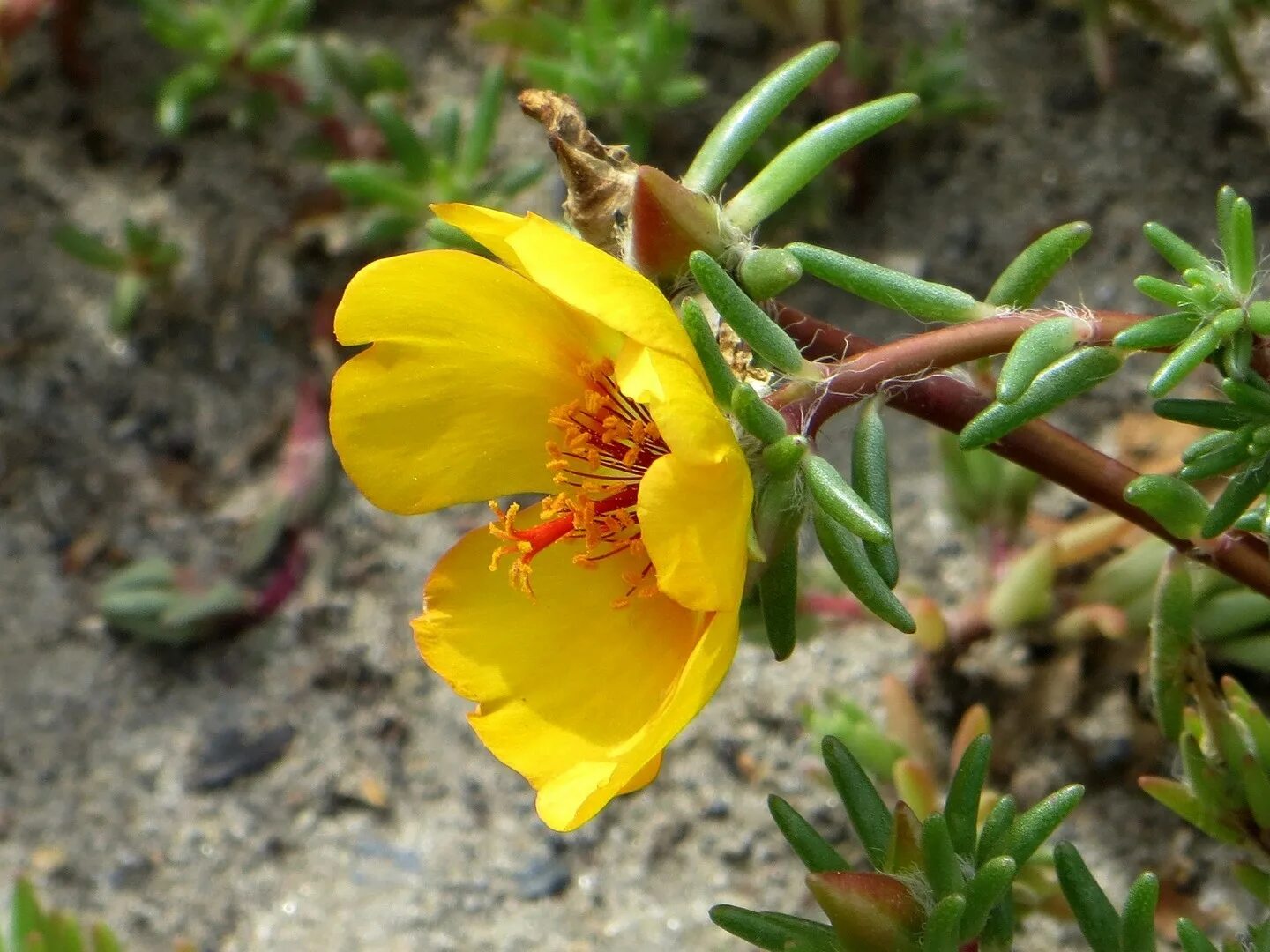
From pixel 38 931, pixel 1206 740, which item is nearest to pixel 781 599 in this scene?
pixel 1206 740

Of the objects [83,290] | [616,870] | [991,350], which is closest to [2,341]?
[83,290]

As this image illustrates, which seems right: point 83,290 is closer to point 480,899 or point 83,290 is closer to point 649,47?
point 649,47

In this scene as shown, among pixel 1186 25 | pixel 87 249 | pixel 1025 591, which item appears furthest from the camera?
pixel 87 249

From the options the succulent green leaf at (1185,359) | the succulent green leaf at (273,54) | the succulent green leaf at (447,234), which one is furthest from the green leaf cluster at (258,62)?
the succulent green leaf at (1185,359)

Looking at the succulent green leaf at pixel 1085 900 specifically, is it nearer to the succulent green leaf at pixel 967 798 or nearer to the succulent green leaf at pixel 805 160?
the succulent green leaf at pixel 967 798

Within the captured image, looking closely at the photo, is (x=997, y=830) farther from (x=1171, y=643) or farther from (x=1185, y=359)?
(x=1185, y=359)

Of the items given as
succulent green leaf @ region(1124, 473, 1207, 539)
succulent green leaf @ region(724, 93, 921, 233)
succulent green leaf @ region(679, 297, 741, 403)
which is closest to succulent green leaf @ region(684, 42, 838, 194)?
succulent green leaf @ region(724, 93, 921, 233)
